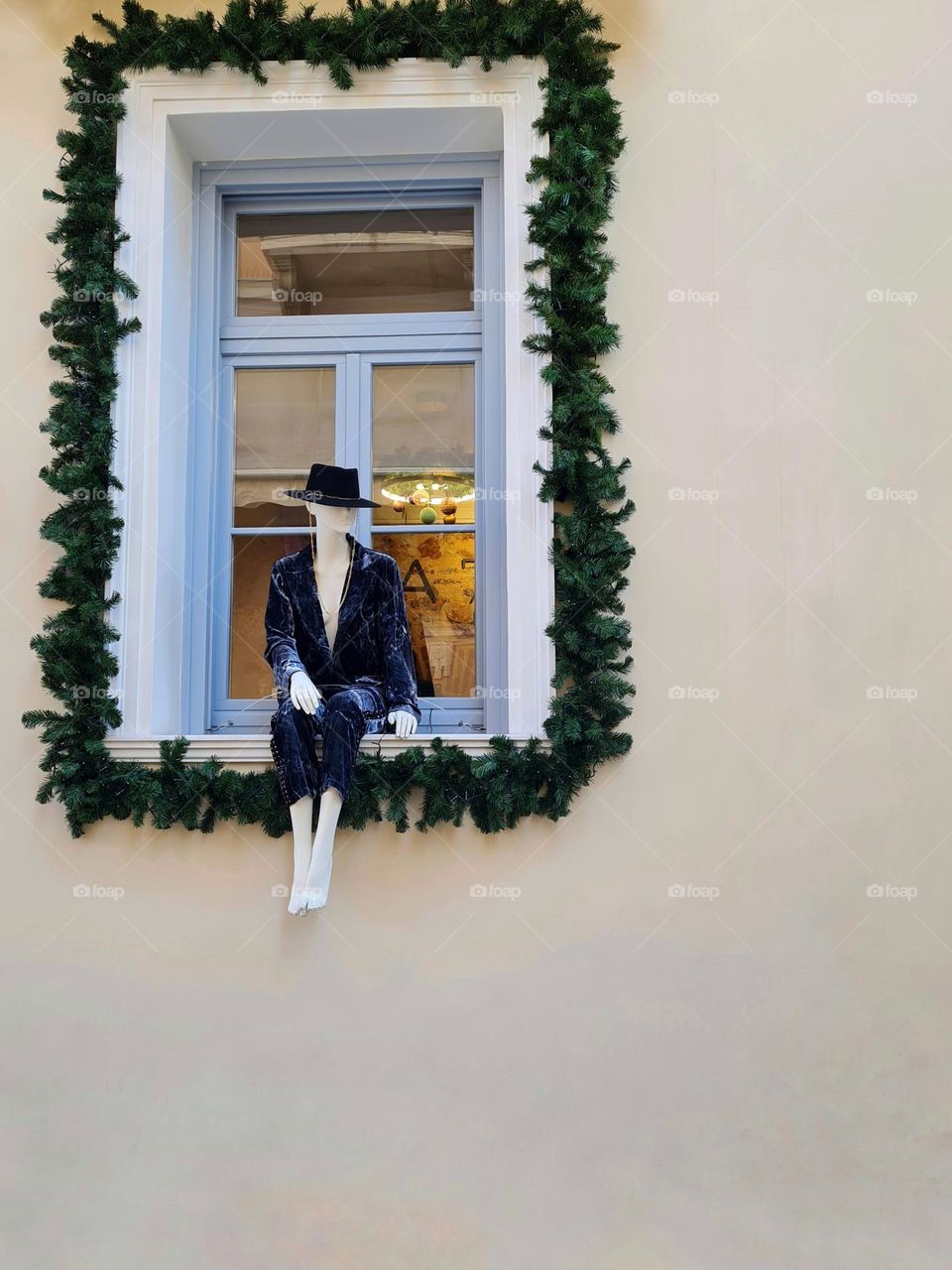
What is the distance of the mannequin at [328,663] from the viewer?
2926 millimetres

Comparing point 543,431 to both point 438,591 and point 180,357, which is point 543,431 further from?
point 180,357

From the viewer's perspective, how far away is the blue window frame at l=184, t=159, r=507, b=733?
11.3 ft

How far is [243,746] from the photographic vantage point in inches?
123

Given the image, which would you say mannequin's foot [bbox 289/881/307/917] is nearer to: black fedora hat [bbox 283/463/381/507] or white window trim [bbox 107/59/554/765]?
white window trim [bbox 107/59/554/765]

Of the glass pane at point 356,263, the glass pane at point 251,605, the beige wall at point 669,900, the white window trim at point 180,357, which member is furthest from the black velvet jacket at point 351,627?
the glass pane at point 356,263

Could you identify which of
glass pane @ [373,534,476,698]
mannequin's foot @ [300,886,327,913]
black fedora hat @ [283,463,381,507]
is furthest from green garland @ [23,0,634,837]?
black fedora hat @ [283,463,381,507]

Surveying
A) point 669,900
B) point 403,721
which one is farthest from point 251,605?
point 669,900

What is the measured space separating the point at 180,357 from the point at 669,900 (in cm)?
234

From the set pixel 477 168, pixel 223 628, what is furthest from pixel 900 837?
pixel 477 168

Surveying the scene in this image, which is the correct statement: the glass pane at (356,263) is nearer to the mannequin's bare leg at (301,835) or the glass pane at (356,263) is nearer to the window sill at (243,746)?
the window sill at (243,746)

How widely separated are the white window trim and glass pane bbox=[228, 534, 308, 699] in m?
0.18

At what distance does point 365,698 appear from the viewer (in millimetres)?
3031

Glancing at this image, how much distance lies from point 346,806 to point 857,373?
2.07 m

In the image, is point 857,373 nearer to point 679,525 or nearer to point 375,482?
point 679,525
